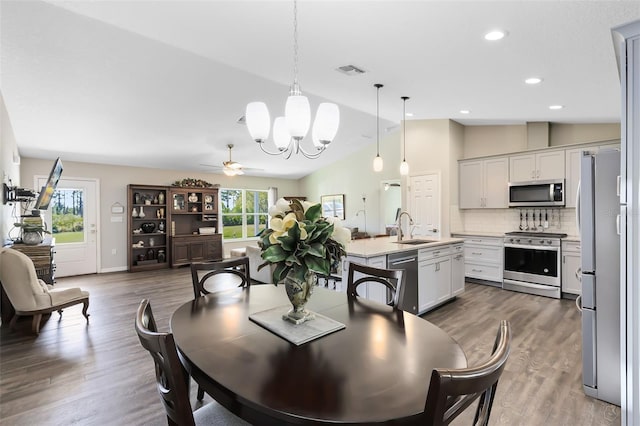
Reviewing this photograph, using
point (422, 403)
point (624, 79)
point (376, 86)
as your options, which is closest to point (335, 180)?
point (376, 86)

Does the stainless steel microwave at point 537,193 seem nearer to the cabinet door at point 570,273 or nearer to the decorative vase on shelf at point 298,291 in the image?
the cabinet door at point 570,273

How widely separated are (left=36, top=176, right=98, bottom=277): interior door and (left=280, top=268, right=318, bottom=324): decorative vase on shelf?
6.98m

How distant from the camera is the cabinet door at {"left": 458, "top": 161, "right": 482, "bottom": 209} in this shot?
566cm

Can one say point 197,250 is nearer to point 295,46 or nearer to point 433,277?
point 433,277

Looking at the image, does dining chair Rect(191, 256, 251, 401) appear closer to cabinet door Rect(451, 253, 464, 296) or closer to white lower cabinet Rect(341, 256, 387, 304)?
white lower cabinet Rect(341, 256, 387, 304)

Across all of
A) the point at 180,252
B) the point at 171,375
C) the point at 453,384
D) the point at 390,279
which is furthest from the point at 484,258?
the point at 180,252

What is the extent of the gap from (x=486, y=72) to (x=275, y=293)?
2.97 meters

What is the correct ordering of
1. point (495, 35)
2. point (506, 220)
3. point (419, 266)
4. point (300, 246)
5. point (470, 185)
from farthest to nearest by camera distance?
1. point (470, 185)
2. point (506, 220)
3. point (419, 266)
4. point (495, 35)
5. point (300, 246)

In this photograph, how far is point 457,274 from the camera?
4.45 meters

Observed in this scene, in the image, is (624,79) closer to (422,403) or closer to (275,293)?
(422,403)

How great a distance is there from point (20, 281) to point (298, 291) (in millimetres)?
3619

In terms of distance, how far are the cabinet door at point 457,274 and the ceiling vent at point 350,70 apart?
106 inches

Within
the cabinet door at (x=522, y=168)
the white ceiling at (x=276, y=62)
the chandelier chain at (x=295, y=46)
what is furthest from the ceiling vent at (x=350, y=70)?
the cabinet door at (x=522, y=168)

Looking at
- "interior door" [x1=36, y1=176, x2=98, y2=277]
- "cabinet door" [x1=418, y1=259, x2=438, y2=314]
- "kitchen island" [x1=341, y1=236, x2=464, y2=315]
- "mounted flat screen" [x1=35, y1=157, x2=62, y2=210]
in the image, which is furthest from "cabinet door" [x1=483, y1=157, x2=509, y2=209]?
"interior door" [x1=36, y1=176, x2=98, y2=277]
